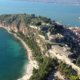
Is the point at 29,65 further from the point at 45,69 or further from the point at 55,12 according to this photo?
the point at 55,12

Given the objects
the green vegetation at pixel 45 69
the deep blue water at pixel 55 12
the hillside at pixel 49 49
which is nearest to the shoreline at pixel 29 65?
the hillside at pixel 49 49

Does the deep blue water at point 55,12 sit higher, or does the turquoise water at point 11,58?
the turquoise water at point 11,58

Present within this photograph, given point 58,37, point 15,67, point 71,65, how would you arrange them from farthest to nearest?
point 58,37
point 15,67
point 71,65

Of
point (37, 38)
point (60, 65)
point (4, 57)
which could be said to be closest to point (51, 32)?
point (37, 38)

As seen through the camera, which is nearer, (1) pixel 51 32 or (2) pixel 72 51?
(2) pixel 72 51

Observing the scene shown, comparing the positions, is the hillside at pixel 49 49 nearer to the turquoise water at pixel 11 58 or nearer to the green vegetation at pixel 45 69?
the green vegetation at pixel 45 69

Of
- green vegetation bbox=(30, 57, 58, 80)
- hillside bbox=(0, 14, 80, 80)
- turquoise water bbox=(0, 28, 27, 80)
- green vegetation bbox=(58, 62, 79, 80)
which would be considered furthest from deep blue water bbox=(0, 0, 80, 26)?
green vegetation bbox=(58, 62, 79, 80)

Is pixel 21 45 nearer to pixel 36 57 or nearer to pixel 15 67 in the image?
pixel 36 57
